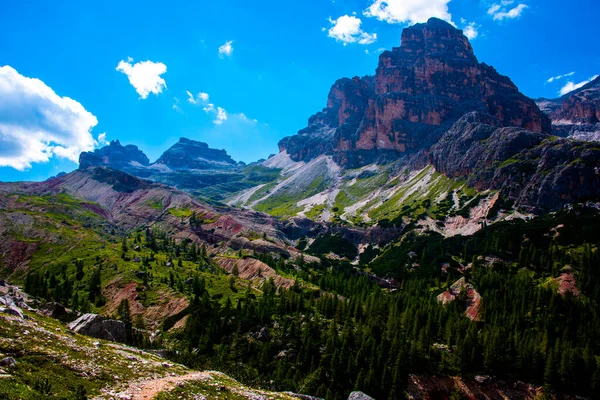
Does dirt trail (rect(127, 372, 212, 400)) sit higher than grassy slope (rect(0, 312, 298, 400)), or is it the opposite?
grassy slope (rect(0, 312, 298, 400))

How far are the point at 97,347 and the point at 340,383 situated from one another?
212ft

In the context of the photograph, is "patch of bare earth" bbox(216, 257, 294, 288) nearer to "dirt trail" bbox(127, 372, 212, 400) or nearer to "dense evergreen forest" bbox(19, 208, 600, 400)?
"dense evergreen forest" bbox(19, 208, 600, 400)

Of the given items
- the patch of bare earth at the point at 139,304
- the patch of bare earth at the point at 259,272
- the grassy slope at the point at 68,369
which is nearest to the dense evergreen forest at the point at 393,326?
the patch of bare earth at the point at 139,304

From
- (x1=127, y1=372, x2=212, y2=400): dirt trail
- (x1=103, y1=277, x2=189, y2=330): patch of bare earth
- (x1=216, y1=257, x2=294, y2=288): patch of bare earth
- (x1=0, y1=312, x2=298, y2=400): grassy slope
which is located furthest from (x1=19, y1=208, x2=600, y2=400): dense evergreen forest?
(x1=127, y1=372, x2=212, y2=400): dirt trail

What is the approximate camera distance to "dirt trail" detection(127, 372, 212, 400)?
3472cm

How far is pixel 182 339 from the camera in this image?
10950 centimetres

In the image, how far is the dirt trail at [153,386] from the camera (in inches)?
1367

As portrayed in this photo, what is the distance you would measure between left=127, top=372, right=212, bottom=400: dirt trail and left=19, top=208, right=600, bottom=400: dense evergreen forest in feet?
141

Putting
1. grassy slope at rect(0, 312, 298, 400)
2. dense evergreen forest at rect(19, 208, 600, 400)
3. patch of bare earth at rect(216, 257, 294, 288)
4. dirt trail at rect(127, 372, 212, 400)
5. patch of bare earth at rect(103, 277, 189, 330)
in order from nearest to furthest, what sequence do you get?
grassy slope at rect(0, 312, 298, 400)
dirt trail at rect(127, 372, 212, 400)
dense evergreen forest at rect(19, 208, 600, 400)
patch of bare earth at rect(103, 277, 189, 330)
patch of bare earth at rect(216, 257, 294, 288)

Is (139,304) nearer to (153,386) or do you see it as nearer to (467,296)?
(153,386)

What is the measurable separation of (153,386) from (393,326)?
297 feet

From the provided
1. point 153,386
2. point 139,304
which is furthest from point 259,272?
point 153,386

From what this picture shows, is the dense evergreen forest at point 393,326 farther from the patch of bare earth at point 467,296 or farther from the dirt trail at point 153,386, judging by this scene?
the dirt trail at point 153,386

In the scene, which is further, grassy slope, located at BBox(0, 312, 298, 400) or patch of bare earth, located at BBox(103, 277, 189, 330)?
patch of bare earth, located at BBox(103, 277, 189, 330)
